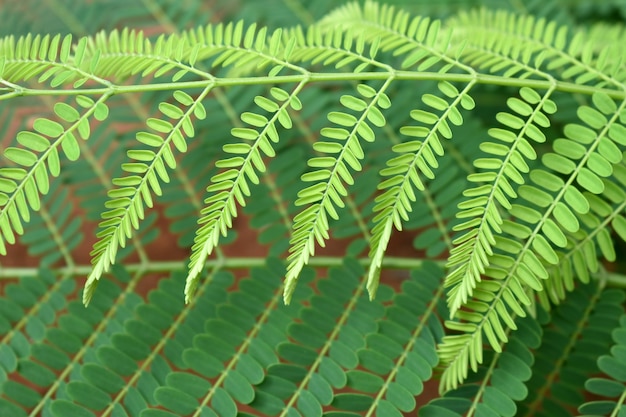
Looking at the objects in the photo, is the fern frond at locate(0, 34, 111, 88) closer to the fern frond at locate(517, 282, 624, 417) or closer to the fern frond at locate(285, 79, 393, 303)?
the fern frond at locate(285, 79, 393, 303)

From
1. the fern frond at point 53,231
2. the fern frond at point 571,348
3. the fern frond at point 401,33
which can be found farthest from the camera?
the fern frond at point 53,231

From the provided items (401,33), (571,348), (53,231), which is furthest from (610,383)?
(53,231)

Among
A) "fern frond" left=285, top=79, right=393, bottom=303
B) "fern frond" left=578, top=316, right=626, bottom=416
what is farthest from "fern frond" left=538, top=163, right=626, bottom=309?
"fern frond" left=285, top=79, right=393, bottom=303

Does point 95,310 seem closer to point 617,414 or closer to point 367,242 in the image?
point 367,242

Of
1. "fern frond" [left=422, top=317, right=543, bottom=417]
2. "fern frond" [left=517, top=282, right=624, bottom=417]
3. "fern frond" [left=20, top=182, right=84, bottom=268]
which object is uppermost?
"fern frond" [left=517, top=282, right=624, bottom=417]

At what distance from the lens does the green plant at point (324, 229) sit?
0.89 meters

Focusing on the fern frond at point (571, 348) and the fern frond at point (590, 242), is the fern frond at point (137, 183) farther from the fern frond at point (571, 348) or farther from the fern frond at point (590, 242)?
the fern frond at point (571, 348)

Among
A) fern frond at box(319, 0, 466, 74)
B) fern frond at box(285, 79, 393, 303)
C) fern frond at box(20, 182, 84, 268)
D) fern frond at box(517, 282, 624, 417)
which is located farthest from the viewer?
fern frond at box(20, 182, 84, 268)

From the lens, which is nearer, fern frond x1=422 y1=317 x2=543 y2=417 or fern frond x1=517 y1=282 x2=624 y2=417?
fern frond x1=422 y1=317 x2=543 y2=417

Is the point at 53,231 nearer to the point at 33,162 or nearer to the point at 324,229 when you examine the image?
the point at 33,162

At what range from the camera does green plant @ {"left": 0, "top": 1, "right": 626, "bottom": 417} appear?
2.92ft

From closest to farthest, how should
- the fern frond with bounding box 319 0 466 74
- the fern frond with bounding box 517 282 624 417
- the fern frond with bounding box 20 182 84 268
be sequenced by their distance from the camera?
the fern frond with bounding box 319 0 466 74
the fern frond with bounding box 517 282 624 417
the fern frond with bounding box 20 182 84 268

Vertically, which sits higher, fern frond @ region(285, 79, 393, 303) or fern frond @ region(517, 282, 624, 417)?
fern frond @ region(517, 282, 624, 417)

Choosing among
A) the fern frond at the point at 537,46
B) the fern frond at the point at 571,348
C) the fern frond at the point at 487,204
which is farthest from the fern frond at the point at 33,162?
the fern frond at the point at 571,348
